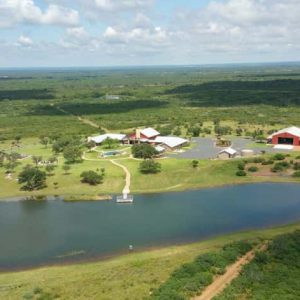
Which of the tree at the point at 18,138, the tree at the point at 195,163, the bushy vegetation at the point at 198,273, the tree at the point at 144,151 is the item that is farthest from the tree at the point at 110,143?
the bushy vegetation at the point at 198,273

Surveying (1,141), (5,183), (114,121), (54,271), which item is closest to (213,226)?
(54,271)

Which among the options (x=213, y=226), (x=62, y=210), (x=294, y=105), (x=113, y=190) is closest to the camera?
(x=213, y=226)

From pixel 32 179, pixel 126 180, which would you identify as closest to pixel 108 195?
pixel 126 180

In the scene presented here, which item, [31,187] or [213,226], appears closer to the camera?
[213,226]

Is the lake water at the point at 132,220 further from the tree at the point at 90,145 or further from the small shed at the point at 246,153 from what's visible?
the tree at the point at 90,145

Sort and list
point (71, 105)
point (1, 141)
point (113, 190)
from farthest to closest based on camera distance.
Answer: point (71, 105) < point (1, 141) < point (113, 190)

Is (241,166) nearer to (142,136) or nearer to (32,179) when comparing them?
(142,136)

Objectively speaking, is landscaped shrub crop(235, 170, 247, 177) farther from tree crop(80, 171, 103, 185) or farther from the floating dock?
tree crop(80, 171, 103, 185)

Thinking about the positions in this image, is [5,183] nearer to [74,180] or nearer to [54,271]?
[74,180]
